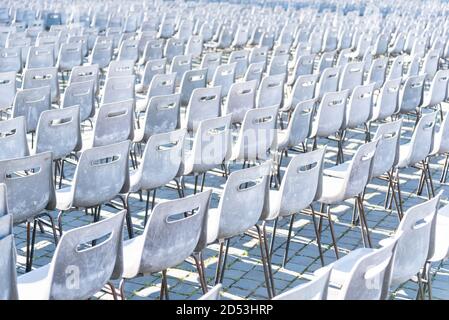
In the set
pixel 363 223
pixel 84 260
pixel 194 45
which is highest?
pixel 84 260

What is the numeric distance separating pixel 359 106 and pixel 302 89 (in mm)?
910

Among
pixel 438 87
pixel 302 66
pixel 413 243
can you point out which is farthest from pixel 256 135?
pixel 302 66

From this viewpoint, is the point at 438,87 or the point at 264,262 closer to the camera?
the point at 264,262

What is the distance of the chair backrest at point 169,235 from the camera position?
13.9 ft

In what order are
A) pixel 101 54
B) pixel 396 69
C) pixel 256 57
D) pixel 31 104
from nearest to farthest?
pixel 31 104
pixel 396 69
pixel 256 57
pixel 101 54

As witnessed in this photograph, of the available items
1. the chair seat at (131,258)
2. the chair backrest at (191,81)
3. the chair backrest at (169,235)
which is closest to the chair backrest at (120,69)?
the chair backrest at (191,81)

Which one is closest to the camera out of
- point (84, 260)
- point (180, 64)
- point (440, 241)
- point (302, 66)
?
point (84, 260)

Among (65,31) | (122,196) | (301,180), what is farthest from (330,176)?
(65,31)

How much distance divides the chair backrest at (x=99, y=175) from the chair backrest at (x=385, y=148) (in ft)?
6.75

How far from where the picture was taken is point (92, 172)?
5414 millimetres

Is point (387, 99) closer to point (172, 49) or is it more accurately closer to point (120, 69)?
point (120, 69)

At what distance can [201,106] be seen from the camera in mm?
7863

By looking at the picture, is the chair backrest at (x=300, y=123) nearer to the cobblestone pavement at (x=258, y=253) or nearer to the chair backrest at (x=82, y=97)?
the cobblestone pavement at (x=258, y=253)

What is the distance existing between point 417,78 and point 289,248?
384 cm
